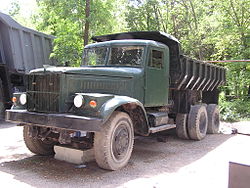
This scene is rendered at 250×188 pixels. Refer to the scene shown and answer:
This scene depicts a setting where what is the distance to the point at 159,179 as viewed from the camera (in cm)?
439

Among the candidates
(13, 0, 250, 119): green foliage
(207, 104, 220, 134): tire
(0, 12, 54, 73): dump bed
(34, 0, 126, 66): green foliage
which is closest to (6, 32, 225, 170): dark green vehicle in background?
(207, 104, 220, 134): tire

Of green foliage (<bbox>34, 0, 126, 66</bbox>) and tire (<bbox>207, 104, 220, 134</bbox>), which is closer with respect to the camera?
tire (<bbox>207, 104, 220, 134</bbox>)

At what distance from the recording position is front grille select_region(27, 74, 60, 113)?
15.3 ft

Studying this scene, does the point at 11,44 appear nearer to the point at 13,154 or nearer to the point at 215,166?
the point at 13,154

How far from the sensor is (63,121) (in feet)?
14.2

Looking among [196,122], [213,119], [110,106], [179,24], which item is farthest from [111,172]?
[179,24]

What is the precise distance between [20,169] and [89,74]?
1.98 metres

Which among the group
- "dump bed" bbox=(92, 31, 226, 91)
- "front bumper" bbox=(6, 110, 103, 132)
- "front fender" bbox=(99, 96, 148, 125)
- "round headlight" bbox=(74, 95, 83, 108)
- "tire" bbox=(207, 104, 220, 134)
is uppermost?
"dump bed" bbox=(92, 31, 226, 91)

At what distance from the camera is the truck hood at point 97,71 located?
15.3 ft

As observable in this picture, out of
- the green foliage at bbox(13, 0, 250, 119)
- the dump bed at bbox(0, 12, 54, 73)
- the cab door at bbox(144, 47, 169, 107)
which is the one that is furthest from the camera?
the green foliage at bbox(13, 0, 250, 119)

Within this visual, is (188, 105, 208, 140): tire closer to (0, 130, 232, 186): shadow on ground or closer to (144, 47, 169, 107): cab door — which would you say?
(0, 130, 232, 186): shadow on ground

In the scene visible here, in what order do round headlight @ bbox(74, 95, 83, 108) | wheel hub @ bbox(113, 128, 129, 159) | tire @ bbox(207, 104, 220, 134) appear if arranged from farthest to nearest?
tire @ bbox(207, 104, 220, 134)
wheel hub @ bbox(113, 128, 129, 159)
round headlight @ bbox(74, 95, 83, 108)

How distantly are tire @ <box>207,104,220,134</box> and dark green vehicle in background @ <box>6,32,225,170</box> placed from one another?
100 cm

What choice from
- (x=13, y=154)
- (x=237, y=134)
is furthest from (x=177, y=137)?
(x=13, y=154)
